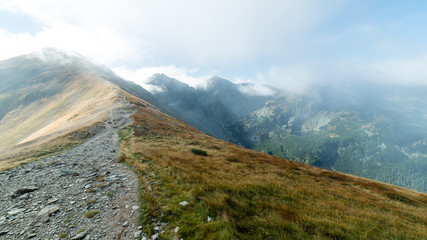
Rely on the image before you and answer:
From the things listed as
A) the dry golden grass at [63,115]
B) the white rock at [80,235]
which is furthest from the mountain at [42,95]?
the white rock at [80,235]

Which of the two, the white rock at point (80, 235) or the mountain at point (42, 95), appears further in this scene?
the mountain at point (42, 95)

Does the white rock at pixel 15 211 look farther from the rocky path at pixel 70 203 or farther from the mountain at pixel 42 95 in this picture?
the mountain at pixel 42 95

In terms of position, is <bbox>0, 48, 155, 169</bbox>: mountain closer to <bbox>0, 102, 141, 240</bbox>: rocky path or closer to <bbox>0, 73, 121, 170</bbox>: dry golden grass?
<bbox>0, 73, 121, 170</bbox>: dry golden grass

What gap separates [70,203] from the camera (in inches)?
327

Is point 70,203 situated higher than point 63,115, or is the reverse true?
point 70,203

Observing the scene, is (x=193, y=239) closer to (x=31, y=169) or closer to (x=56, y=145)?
(x=31, y=169)

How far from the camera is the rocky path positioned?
6.25 metres

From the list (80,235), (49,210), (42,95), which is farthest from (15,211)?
(42,95)

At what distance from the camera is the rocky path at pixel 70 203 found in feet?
20.5

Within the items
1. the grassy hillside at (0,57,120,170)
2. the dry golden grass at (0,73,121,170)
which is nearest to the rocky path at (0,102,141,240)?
the dry golden grass at (0,73,121,170)

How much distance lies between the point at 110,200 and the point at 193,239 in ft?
18.9

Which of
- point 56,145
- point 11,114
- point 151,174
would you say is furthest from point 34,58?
point 151,174

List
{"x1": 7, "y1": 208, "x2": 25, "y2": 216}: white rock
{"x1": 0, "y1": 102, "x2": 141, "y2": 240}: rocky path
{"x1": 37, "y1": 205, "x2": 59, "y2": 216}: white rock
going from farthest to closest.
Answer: {"x1": 7, "y1": 208, "x2": 25, "y2": 216}: white rock < {"x1": 37, "y1": 205, "x2": 59, "y2": 216}: white rock < {"x1": 0, "y1": 102, "x2": 141, "y2": 240}: rocky path

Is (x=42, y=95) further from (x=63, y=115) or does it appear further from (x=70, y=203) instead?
(x=70, y=203)
